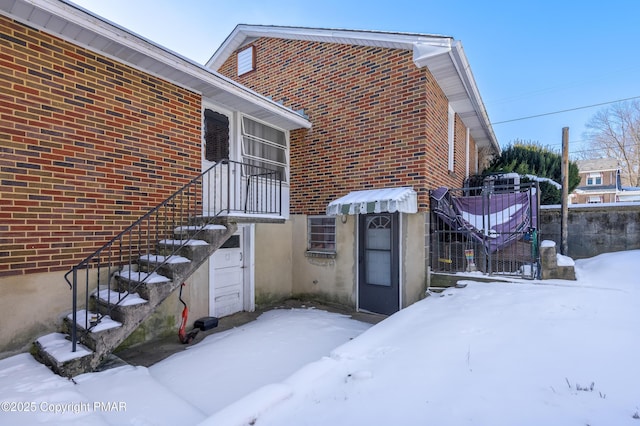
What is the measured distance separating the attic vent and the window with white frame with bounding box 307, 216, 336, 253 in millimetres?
5294

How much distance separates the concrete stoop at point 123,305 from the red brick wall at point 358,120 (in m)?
3.35

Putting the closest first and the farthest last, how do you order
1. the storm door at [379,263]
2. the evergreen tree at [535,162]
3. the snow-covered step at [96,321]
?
1. the snow-covered step at [96,321]
2. the storm door at [379,263]
3. the evergreen tree at [535,162]

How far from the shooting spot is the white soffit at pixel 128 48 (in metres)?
3.85

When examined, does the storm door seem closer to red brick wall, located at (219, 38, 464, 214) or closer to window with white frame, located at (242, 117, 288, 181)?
red brick wall, located at (219, 38, 464, 214)

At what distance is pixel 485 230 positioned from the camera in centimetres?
648

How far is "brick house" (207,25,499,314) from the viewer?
6.52m

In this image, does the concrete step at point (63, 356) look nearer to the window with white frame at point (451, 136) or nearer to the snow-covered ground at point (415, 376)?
the snow-covered ground at point (415, 376)

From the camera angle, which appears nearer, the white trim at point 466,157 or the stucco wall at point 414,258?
the stucco wall at point 414,258

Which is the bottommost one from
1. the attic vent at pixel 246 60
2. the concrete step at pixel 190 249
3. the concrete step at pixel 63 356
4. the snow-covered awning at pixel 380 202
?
the concrete step at pixel 63 356

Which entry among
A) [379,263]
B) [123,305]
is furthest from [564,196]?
[123,305]

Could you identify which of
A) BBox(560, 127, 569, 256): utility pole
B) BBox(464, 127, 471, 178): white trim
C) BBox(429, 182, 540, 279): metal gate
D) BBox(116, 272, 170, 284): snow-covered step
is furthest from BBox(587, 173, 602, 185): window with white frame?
BBox(116, 272, 170, 284): snow-covered step

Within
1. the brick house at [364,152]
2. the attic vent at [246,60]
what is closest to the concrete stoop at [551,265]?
the brick house at [364,152]

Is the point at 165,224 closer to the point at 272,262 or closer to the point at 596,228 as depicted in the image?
the point at 272,262

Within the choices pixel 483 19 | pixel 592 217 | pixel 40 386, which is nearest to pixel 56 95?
pixel 40 386
